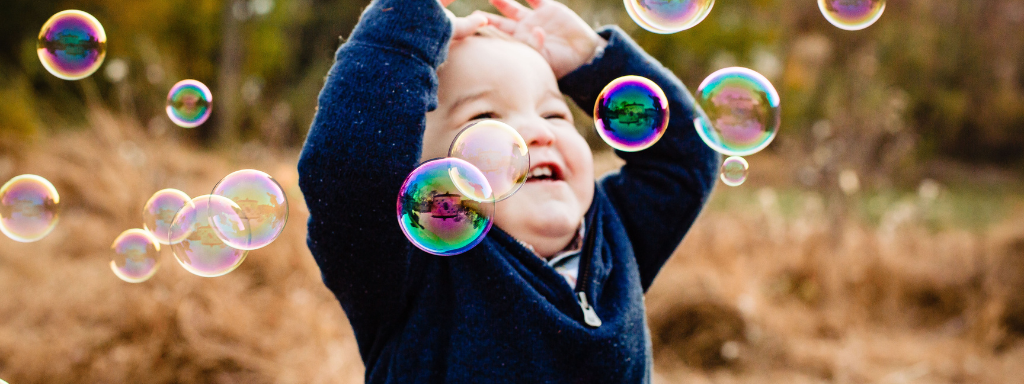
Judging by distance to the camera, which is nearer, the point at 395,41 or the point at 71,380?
the point at 395,41

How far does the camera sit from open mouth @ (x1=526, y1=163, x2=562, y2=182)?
1459 millimetres

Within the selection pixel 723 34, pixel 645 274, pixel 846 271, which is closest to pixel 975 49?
pixel 723 34

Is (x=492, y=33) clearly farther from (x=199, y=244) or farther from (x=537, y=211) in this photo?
(x=199, y=244)

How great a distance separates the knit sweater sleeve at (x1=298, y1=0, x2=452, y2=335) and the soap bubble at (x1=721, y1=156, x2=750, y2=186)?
931 mm

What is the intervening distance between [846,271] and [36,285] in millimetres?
4988

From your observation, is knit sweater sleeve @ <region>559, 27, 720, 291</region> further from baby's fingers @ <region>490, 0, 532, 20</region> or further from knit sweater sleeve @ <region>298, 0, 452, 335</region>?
knit sweater sleeve @ <region>298, 0, 452, 335</region>

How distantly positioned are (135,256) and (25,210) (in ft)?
1.22

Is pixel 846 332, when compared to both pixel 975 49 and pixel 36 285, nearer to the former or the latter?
pixel 36 285

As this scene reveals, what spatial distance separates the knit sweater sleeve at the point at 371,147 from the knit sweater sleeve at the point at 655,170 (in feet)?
1.56

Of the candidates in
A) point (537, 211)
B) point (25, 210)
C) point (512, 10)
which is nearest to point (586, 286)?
point (537, 211)

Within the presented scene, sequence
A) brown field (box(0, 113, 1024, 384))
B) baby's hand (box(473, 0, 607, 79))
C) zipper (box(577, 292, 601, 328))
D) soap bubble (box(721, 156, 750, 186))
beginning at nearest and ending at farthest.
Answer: zipper (box(577, 292, 601, 328)) < baby's hand (box(473, 0, 607, 79)) < soap bubble (box(721, 156, 750, 186)) < brown field (box(0, 113, 1024, 384))

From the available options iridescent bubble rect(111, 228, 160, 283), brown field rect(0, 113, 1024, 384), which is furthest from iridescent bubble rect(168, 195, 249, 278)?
brown field rect(0, 113, 1024, 384)

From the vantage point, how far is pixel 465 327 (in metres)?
1.38

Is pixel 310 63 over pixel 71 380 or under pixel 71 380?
over
